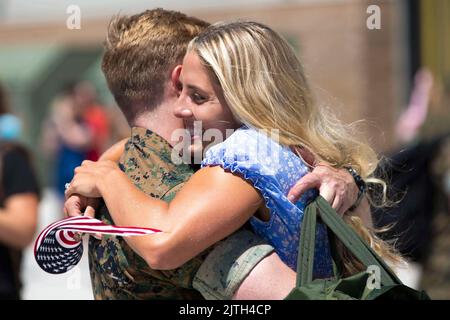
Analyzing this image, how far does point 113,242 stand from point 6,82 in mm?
15975

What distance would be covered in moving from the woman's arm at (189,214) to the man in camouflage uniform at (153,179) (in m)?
0.10

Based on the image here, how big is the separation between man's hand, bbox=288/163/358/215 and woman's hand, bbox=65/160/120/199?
0.50m

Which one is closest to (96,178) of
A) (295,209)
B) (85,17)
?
(295,209)

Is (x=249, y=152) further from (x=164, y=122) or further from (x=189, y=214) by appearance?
(x=164, y=122)

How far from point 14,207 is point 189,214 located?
2009 mm

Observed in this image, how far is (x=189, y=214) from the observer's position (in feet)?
7.34

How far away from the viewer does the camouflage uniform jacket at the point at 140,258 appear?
2418 millimetres

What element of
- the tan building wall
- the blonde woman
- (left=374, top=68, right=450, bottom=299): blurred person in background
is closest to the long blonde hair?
the blonde woman

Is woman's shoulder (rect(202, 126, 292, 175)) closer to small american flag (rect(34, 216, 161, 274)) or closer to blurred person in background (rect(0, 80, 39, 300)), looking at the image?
small american flag (rect(34, 216, 161, 274))

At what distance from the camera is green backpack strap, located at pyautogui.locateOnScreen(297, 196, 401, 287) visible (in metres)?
2.23

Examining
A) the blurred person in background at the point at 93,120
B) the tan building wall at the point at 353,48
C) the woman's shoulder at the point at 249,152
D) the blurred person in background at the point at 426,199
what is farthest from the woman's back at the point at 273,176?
the tan building wall at the point at 353,48

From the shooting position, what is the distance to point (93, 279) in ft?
8.61

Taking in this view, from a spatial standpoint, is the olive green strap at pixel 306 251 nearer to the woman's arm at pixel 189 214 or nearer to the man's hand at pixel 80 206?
the woman's arm at pixel 189 214
